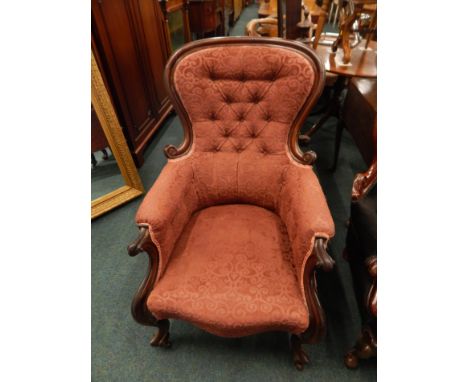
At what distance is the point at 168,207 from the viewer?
101cm

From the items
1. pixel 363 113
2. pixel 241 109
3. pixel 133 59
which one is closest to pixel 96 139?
pixel 133 59

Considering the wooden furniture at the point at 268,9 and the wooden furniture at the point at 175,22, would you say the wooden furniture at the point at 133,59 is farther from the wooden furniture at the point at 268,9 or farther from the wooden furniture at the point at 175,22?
the wooden furniture at the point at 268,9

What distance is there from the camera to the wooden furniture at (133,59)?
1861 mm

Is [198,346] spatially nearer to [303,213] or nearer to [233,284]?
[233,284]

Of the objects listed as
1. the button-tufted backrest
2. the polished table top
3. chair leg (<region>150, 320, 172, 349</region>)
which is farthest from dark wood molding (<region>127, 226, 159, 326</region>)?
the polished table top

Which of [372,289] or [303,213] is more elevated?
[303,213]

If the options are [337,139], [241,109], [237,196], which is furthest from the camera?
[337,139]

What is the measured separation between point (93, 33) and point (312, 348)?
7.37 feet

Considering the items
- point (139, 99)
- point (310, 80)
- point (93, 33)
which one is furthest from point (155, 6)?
point (310, 80)

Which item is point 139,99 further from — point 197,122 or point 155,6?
point 197,122

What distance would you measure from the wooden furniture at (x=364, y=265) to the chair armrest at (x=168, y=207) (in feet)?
2.32

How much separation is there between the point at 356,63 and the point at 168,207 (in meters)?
1.39

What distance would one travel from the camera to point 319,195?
99 cm

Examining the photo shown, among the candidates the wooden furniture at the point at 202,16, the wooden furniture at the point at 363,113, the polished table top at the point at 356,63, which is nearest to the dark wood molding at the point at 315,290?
the wooden furniture at the point at 363,113
